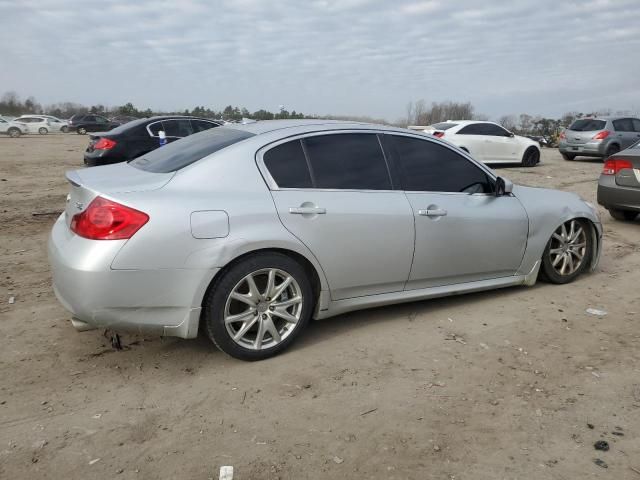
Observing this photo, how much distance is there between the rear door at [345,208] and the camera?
3609 mm

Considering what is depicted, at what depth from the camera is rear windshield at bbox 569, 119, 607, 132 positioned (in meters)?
17.1

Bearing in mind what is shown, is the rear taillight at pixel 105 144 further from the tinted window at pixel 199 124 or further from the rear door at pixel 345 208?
the rear door at pixel 345 208

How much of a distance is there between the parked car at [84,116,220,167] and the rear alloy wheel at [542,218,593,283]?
8186 mm

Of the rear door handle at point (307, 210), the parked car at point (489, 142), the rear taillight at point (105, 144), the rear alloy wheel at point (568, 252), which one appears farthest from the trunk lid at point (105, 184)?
the parked car at point (489, 142)

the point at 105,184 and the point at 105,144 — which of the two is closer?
the point at 105,184

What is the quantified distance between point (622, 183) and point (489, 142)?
8.11 meters

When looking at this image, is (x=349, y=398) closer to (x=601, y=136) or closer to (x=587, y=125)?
(x=601, y=136)

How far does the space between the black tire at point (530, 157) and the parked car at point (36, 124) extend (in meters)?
37.5

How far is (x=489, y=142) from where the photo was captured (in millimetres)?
15492

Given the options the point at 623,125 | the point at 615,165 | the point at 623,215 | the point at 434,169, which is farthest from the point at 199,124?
the point at 623,125

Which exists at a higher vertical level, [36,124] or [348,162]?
[36,124]

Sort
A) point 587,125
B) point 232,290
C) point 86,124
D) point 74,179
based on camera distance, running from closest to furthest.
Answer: point 232,290, point 74,179, point 587,125, point 86,124

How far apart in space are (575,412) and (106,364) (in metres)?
2.87

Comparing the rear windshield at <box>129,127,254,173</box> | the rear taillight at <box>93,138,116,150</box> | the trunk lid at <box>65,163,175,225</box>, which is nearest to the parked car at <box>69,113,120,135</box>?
the rear taillight at <box>93,138,116,150</box>
